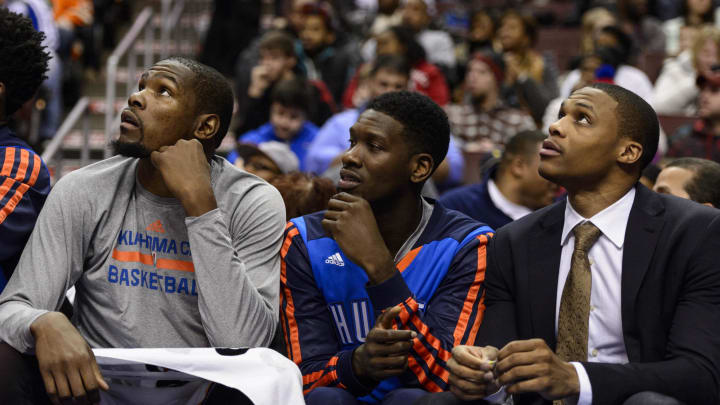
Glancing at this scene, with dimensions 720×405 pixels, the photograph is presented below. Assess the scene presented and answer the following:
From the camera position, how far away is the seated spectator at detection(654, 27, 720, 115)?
7.25 metres

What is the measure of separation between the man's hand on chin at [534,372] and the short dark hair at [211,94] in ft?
4.02

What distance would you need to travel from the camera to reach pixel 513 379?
8.13ft

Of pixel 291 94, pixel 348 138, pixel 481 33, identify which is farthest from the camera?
pixel 481 33

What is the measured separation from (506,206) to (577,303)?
81.4 inches

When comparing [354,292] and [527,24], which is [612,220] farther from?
[527,24]

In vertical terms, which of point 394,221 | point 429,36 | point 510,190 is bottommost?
point 510,190

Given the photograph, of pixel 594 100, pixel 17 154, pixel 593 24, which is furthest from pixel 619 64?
pixel 17 154

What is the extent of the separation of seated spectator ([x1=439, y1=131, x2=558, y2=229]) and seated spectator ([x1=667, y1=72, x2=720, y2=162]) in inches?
38.8

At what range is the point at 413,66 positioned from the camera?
25.6ft

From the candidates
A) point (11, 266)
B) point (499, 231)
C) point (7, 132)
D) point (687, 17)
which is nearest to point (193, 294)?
point (11, 266)

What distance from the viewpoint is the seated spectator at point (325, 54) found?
328 inches

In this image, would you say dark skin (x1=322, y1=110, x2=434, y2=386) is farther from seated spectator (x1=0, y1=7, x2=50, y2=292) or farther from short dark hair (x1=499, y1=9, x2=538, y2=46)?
short dark hair (x1=499, y1=9, x2=538, y2=46)

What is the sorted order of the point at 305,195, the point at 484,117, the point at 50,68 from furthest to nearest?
the point at 50,68 < the point at 484,117 < the point at 305,195

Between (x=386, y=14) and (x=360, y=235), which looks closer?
(x=360, y=235)
